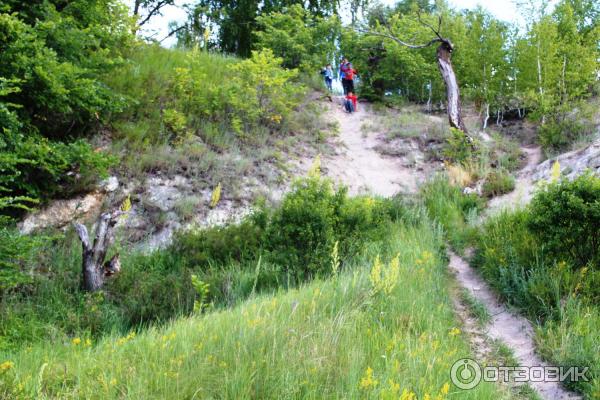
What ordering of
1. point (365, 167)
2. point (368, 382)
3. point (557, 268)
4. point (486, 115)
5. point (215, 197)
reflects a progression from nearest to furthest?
point (368, 382) → point (557, 268) → point (215, 197) → point (365, 167) → point (486, 115)

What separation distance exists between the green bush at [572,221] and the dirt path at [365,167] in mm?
5837

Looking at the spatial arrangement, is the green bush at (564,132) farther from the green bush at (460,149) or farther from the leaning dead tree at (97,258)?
the leaning dead tree at (97,258)

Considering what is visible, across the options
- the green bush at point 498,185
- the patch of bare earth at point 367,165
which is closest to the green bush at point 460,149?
the patch of bare earth at point 367,165

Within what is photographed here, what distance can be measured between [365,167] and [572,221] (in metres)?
8.62

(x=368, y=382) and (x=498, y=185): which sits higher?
(x=498, y=185)

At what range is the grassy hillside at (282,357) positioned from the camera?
284 centimetres

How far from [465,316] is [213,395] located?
3753 millimetres

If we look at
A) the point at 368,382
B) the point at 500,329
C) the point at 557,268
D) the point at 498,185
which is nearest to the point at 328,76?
the point at 498,185

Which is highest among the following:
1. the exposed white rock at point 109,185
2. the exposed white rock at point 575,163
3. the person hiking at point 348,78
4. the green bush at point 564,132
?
the person hiking at point 348,78

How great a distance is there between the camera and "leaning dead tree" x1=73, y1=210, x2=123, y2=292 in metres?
6.57

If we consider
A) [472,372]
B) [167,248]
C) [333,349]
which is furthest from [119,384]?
[167,248]

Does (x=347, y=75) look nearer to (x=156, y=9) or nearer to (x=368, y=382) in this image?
(x=156, y=9)

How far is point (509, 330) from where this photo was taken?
5160mm

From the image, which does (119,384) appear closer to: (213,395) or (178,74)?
(213,395)
